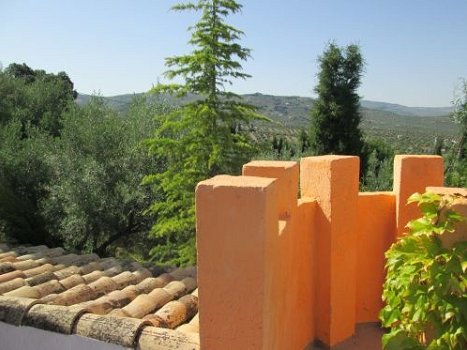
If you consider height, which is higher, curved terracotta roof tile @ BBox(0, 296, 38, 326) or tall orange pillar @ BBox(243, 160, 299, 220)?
tall orange pillar @ BBox(243, 160, 299, 220)

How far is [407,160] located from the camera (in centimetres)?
391

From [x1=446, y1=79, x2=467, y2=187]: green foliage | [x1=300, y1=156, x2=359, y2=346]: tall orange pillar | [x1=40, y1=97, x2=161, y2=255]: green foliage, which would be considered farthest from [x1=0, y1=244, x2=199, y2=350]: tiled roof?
[x1=446, y1=79, x2=467, y2=187]: green foliage

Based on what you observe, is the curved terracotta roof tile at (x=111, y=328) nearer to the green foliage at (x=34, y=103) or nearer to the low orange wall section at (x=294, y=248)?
the low orange wall section at (x=294, y=248)

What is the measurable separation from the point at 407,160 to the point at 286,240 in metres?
1.71

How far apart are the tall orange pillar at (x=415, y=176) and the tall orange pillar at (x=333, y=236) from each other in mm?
485

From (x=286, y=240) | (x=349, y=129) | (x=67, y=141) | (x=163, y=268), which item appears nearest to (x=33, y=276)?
(x=163, y=268)

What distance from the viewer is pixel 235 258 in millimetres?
2238

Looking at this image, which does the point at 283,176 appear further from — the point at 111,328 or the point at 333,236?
the point at 111,328

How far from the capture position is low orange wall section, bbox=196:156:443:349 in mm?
2217

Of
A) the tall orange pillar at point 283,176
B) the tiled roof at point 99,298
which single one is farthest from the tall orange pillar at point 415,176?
the tiled roof at point 99,298

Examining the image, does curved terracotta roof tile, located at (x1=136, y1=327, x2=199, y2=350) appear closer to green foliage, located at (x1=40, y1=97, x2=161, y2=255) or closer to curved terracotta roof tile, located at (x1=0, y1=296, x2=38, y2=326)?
curved terracotta roof tile, located at (x1=0, y1=296, x2=38, y2=326)

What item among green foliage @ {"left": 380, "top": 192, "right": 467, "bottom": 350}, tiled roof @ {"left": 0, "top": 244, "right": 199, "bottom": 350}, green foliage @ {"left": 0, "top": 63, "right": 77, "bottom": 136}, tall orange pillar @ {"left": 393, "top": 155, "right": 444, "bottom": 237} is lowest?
tiled roof @ {"left": 0, "top": 244, "right": 199, "bottom": 350}

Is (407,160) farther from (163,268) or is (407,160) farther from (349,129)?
(349,129)

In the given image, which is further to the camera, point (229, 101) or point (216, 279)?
point (229, 101)
